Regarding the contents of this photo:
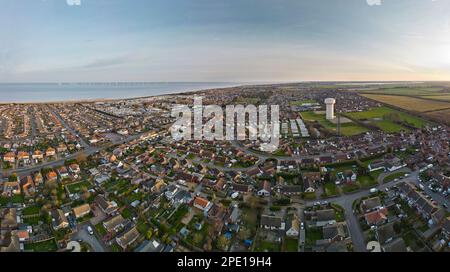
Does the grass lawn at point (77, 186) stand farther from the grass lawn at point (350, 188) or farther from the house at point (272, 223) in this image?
the grass lawn at point (350, 188)

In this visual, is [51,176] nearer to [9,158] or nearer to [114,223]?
[9,158]

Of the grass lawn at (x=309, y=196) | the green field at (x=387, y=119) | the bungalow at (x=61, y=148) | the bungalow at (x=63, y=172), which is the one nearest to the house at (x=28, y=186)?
the bungalow at (x=63, y=172)

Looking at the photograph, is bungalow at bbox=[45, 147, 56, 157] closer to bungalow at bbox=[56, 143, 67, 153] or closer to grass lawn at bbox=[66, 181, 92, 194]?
bungalow at bbox=[56, 143, 67, 153]

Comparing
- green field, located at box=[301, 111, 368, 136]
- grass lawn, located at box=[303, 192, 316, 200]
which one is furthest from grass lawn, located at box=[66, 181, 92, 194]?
green field, located at box=[301, 111, 368, 136]

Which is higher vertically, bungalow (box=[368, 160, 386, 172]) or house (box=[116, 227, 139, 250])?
bungalow (box=[368, 160, 386, 172])

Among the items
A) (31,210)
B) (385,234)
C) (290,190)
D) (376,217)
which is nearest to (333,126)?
(290,190)
